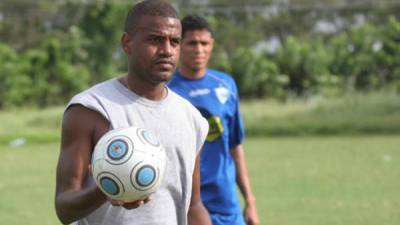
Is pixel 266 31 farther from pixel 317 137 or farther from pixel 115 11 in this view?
pixel 317 137

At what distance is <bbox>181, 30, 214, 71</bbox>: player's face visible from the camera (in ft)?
19.3

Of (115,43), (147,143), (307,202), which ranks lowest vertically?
(115,43)

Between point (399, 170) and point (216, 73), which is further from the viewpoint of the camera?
point (399, 170)

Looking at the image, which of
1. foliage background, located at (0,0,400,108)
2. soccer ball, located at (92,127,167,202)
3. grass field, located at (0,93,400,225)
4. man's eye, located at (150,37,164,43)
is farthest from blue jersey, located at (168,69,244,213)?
foliage background, located at (0,0,400,108)

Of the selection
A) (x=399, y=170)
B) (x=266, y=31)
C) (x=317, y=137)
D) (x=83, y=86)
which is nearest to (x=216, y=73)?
(x=399, y=170)

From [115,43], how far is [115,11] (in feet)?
4.64

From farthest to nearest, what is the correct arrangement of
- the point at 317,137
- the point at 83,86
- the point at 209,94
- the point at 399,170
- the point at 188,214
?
1. the point at 83,86
2. the point at 317,137
3. the point at 399,170
4. the point at 209,94
5. the point at 188,214

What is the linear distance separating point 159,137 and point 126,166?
1.51 feet

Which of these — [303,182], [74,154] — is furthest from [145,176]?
[303,182]

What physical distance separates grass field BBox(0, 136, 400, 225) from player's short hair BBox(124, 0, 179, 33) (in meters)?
6.19

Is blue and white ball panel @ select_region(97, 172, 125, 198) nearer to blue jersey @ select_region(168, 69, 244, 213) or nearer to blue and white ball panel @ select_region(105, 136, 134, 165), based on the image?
blue and white ball panel @ select_region(105, 136, 134, 165)

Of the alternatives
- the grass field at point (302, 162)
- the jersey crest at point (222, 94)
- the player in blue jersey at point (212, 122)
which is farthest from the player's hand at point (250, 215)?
the grass field at point (302, 162)

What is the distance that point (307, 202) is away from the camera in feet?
36.7

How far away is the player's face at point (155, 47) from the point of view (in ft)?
11.7
